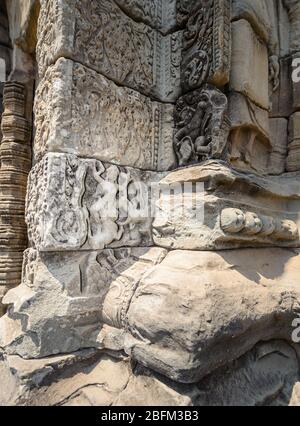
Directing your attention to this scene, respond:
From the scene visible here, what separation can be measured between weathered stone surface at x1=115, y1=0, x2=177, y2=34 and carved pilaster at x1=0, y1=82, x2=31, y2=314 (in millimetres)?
974

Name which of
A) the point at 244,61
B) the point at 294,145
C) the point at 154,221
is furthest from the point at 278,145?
the point at 154,221

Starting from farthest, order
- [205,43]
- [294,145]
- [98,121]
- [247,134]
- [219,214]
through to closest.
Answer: [294,145] < [247,134] < [205,43] < [98,121] < [219,214]

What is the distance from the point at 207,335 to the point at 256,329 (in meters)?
0.31

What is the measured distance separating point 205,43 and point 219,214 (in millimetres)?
1001

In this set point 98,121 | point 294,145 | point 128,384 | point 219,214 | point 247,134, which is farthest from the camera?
point 294,145

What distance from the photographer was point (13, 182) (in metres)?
1.81

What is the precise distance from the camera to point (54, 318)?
1163 mm

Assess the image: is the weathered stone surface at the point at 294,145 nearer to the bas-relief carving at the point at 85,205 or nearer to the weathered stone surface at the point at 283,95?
the weathered stone surface at the point at 283,95

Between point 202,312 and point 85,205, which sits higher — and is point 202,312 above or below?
below

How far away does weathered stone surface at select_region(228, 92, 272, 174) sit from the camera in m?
1.49

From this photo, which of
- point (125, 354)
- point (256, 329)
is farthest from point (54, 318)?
point (256, 329)

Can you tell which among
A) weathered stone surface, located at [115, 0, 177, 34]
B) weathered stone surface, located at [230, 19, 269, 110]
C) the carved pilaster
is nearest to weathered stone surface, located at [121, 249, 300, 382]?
weathered stone surface, located at [230, 19, 269, 110]

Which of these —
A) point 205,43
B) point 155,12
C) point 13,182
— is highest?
point 155,12

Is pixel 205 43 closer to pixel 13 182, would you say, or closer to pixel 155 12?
pixel 155 12
